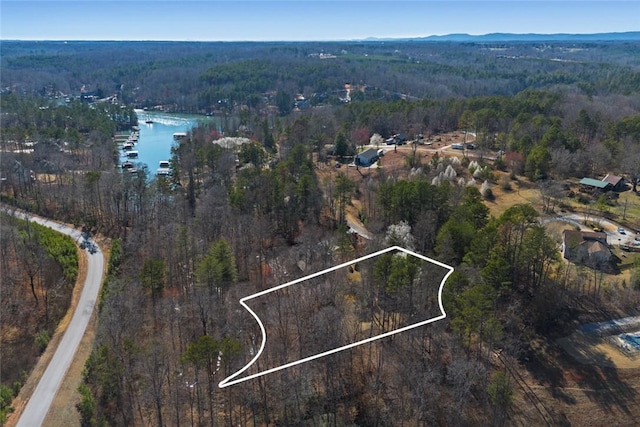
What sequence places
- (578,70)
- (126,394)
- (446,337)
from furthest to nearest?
1. (578,70)
2. (446,337)
3. (126,394)

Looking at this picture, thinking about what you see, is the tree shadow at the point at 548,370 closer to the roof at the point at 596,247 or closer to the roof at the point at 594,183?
the roof at the point at 596,247

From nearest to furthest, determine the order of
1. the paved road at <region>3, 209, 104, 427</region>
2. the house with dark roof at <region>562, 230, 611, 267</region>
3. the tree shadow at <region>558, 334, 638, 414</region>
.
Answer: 1. the paved road at <region>3, 209, 104, 427</region>
2. the tree shadow at <region>558, 334, 638, 414</region>
3. the house with dark roof at <region>562, 230, 611, 267</region>

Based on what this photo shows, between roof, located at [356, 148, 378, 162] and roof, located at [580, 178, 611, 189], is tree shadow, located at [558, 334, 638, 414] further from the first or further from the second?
roof, located at [356, 148, 378, 162]

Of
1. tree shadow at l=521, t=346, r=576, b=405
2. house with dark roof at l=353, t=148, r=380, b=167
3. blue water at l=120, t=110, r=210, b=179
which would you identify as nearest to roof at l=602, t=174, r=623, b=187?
house with dark roof at l=353, t=148, r=380, b=167

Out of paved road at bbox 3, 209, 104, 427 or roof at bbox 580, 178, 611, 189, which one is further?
roof at bbox 580, 178, 611, 189

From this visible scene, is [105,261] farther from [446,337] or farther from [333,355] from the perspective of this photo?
[446,337]

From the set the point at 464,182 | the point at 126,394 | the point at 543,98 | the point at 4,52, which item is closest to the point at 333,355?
the point at 126,394

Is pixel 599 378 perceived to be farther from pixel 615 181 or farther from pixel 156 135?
pixel 156 135
